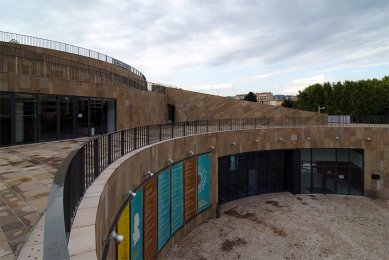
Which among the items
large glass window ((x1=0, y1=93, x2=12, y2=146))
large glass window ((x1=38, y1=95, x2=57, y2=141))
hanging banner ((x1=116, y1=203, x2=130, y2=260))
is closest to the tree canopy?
large glass window ((x1=38, y1=95, x2=57, y2=141))

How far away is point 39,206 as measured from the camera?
582 cm

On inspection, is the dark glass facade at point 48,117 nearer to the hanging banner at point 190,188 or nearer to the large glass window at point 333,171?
the hanging banner at point 190,188

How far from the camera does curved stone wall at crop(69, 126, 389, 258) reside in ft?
15.7

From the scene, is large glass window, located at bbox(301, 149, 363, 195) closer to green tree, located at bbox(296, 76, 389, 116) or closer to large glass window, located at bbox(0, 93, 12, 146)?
large glass window, located at bbox(0, 93, 12, 146)

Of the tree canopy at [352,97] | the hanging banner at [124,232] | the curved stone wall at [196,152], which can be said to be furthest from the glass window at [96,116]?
the tree canopy at [352,97]

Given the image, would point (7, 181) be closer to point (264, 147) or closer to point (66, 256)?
point (66, 256)

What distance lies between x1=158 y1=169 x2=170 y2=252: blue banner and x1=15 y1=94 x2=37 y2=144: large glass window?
7.68 m

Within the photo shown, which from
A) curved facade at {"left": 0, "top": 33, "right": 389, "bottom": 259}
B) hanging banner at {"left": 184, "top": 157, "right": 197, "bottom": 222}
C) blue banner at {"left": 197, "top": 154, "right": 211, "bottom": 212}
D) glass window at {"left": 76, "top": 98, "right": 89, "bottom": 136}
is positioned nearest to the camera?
curved facade at {"left": 0, "top": 33, "right": 389, "bottom": 259}

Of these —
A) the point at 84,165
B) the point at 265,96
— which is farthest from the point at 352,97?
the point at 265,96

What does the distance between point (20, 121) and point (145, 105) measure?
11.4m

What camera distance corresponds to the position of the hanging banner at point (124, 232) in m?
8.05

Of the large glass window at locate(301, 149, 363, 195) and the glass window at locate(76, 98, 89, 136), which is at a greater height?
the glass window at locate(76, 98, 89, 136)

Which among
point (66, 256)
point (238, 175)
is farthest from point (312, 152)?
point (66, 256)

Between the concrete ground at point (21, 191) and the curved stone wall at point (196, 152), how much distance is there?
1.03 m
